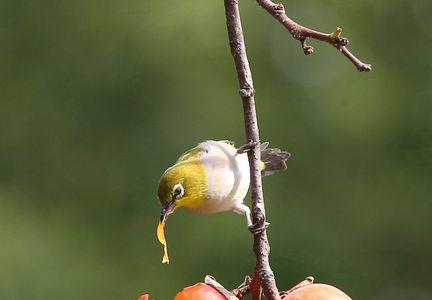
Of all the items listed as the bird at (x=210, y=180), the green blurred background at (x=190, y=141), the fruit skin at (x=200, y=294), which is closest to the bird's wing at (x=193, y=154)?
the bird at (x=210, y=180)

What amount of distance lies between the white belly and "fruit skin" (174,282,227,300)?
0.82 metres

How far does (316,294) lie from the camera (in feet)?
5.76

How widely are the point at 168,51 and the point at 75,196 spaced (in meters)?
1.37

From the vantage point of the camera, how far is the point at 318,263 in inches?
277

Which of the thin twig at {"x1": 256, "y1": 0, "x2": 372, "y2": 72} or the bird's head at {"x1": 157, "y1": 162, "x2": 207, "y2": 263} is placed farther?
the bird's head at {"x1": 157, "y1": 162, "x2": 207, "y2": 263}

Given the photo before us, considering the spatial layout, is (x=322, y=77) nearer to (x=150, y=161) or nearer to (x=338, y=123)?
(x=338, y=123)

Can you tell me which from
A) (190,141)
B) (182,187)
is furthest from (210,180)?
(190,141)

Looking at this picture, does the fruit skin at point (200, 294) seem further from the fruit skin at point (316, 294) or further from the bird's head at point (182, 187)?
the bird's head at point (182, 187)

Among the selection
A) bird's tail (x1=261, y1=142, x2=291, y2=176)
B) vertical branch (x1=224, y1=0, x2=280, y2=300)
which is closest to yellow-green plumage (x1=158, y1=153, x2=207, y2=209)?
bird's tail (x1=261, y1=142, x2=291, y2=176)

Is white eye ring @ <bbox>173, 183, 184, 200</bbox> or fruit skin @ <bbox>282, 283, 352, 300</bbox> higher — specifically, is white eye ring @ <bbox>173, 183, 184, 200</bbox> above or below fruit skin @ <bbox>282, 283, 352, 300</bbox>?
above

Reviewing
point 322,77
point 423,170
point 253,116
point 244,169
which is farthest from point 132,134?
point 253,116

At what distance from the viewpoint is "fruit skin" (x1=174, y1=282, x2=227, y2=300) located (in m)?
1.78

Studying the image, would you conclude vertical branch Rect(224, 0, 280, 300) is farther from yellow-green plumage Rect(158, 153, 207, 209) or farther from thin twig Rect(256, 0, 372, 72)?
yellow-green plumage Rect(158, 153, 207, 209)

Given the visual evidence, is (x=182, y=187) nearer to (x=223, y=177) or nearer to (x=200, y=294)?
(x=223, y=177)
